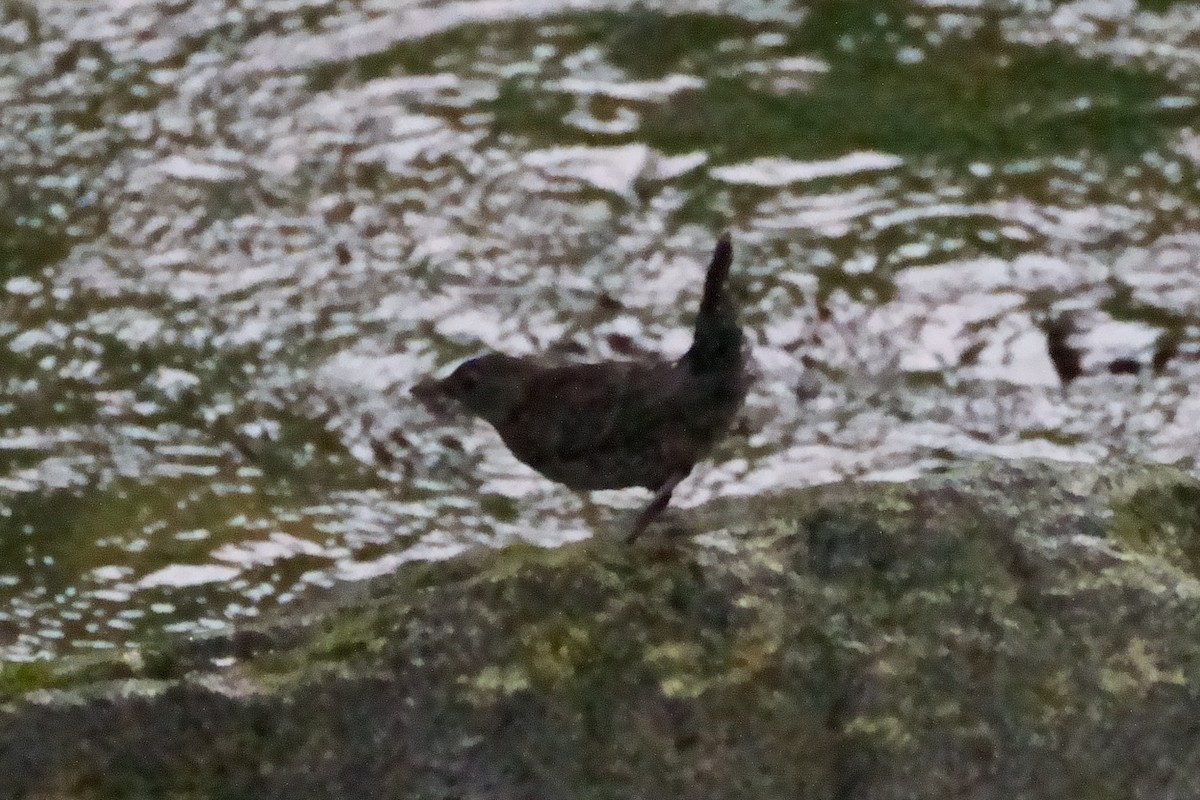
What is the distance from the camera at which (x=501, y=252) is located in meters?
2.62

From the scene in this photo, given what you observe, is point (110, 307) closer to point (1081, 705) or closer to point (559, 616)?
point (559, 616)

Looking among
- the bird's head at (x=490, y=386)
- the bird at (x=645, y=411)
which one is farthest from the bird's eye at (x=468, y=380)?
the bird at (x=645, y=411)

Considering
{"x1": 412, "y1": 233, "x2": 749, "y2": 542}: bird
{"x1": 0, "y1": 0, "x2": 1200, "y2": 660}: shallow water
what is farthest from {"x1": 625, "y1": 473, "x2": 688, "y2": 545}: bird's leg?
{"x1": 0, "y1": 0, "x2": 1200, "y2": 660}: shallow water

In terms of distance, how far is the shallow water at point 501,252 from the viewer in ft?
7.02

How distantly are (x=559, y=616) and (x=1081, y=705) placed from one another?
0.55 meters

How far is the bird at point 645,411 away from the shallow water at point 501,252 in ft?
1.62

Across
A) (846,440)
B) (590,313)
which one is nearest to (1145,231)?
(846,440)

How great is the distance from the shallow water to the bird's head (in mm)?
418

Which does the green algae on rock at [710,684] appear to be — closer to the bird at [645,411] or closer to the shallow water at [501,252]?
the bird at [645,411]

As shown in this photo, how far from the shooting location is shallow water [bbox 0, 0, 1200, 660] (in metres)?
2.14

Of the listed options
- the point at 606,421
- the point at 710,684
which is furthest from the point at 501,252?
the point at 710,684

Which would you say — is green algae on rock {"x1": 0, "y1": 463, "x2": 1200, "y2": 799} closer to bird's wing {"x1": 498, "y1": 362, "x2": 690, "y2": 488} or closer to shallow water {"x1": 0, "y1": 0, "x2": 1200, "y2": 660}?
bird's wing {"x1": 498, "y1": 362, "x2": 690, "y2": 488}

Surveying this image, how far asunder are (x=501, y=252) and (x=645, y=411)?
114 centimetres

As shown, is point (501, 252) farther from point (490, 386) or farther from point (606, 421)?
point (606, 421)
